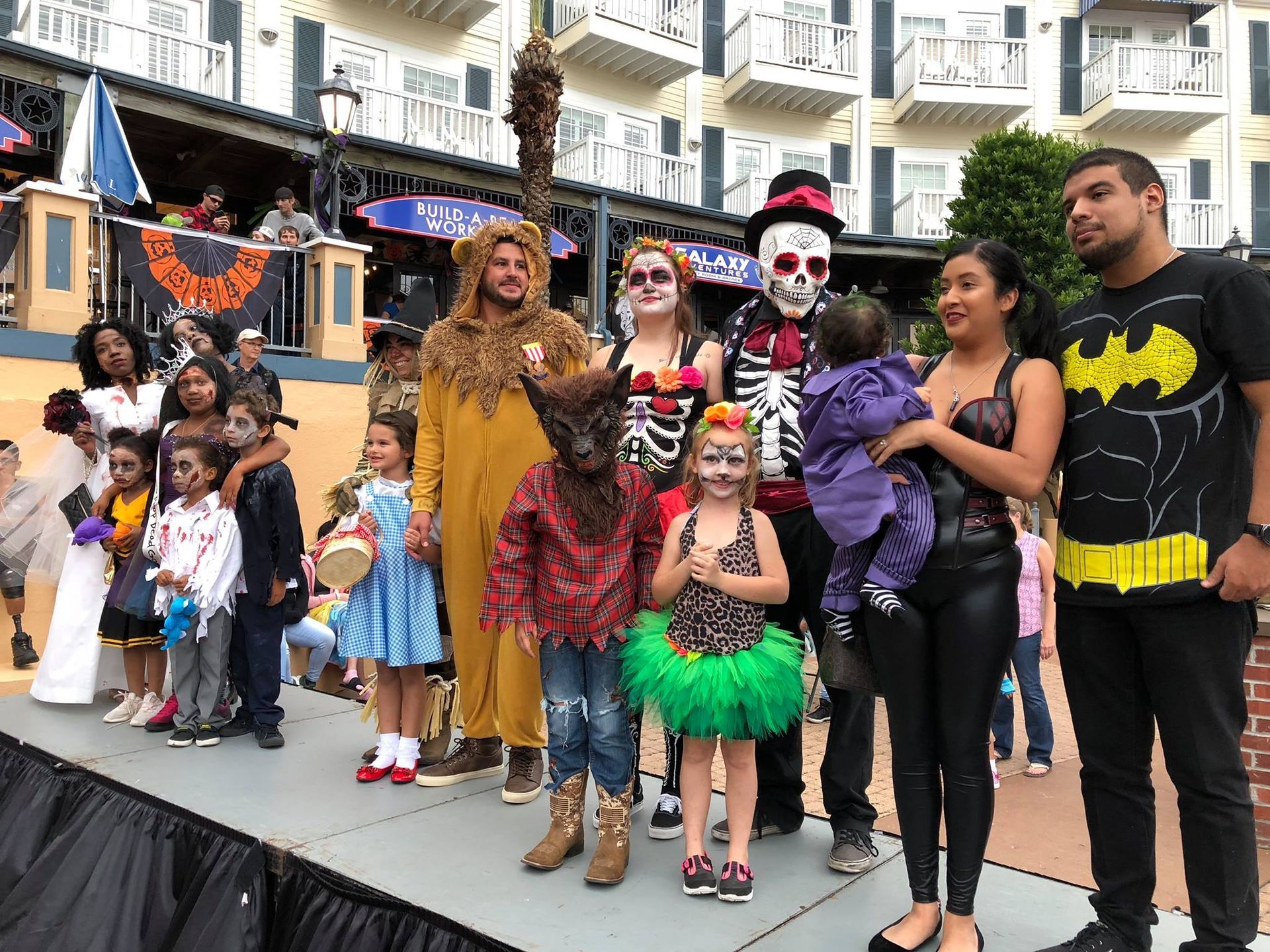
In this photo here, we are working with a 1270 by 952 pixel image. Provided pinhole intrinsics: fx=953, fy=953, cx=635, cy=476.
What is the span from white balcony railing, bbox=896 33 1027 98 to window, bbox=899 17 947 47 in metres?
0.52

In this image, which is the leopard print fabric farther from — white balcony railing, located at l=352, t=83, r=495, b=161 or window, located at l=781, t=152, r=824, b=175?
window, located at l=781, t=152, r=824, b=175

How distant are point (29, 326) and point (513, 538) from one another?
714 cm

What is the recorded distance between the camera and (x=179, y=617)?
428cm

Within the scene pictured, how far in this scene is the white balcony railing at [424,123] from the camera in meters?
14.0

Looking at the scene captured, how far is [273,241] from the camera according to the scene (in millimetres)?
10148

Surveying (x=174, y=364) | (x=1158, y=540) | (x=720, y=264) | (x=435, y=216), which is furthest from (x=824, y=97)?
(x=1158, y=540)

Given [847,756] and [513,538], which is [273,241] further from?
[847,756]

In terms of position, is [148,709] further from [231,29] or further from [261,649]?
[231,29]

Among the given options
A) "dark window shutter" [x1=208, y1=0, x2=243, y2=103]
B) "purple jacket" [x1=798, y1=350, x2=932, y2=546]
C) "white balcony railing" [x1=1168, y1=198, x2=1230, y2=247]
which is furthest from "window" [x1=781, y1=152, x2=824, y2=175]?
"purple jacket" [x1=798, y1=350, x2=932, y2=546]

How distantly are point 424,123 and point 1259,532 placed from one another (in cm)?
1425

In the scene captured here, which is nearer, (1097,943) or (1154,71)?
(1097,943)

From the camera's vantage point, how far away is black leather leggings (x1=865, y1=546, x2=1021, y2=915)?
239cm

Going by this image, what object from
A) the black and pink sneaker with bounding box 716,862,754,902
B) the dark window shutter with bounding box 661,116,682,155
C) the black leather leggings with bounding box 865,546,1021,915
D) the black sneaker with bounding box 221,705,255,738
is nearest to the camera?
the black leather leggings with bounding box 865,546,1021,915

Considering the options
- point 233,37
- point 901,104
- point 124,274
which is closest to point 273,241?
point 124,274
